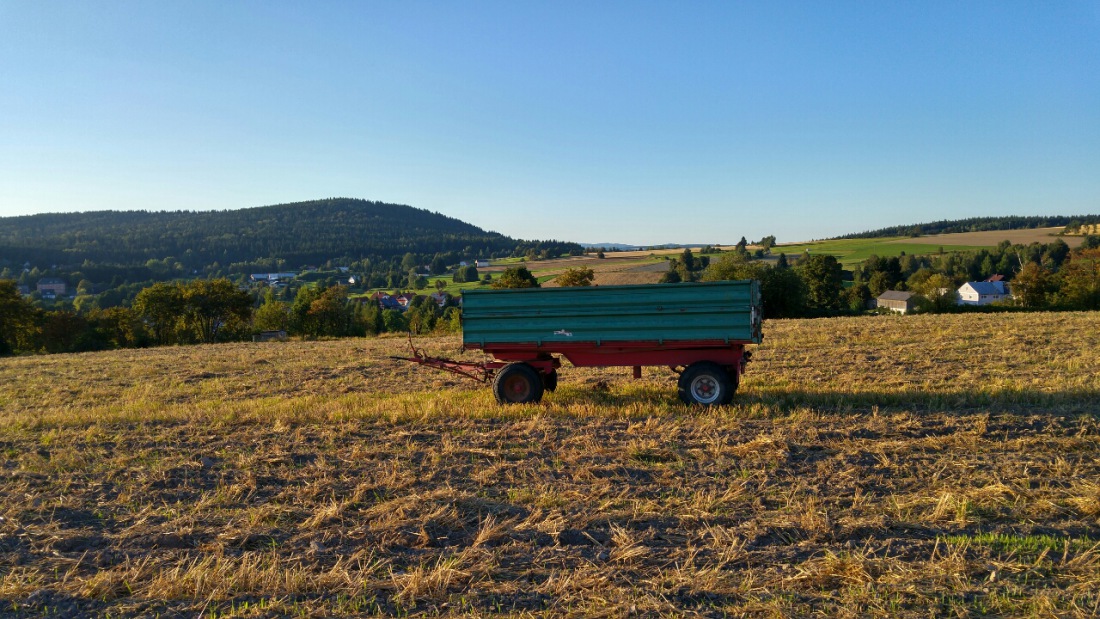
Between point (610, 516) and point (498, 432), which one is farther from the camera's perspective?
point (498, 432)

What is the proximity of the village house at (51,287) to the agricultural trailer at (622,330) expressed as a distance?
95432mm

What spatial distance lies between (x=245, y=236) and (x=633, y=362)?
5333 inches

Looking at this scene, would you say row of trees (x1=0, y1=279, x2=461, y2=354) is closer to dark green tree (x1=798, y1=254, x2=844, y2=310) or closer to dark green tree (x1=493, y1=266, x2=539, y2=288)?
dark green tree (x1=493, y1=266, x2=539, y2=288)

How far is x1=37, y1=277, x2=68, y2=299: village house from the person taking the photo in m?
82.8

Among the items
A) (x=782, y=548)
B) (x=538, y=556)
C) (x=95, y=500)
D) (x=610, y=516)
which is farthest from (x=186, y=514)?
(x=782, y=548)

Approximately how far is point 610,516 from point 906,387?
8224 mm

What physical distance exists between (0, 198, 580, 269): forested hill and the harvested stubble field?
114 meters

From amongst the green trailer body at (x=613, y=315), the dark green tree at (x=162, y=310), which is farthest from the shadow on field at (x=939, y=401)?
the dark green tree at (x=162, y=310)

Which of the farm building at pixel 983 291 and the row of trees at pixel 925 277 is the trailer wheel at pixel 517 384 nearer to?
the row of trees at pixel 925 277

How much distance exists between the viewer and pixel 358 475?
22.4 feet

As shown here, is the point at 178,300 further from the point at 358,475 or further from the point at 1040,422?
the point at 1040,422

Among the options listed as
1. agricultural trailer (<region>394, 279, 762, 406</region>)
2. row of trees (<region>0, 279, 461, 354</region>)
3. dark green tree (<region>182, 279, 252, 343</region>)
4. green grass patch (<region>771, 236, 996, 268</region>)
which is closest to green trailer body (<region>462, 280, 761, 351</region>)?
agricultural trailer (<region>394, 279, 762, 406</region>)

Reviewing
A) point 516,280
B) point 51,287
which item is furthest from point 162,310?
point 51,287

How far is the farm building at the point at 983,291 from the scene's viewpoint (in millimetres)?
69062
